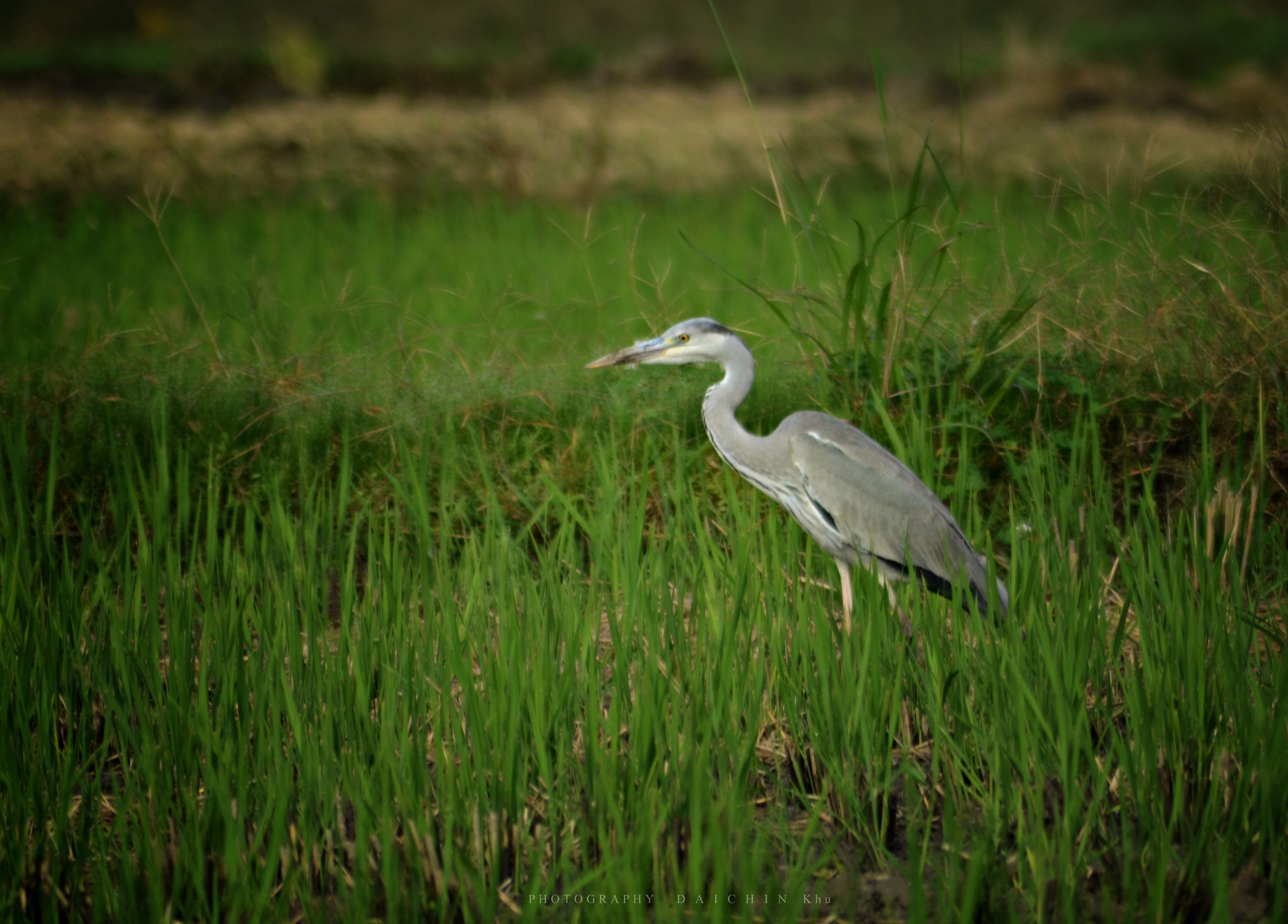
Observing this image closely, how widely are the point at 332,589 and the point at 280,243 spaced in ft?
13.2

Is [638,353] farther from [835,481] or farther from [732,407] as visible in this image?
[835,481]

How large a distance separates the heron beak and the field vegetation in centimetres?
33

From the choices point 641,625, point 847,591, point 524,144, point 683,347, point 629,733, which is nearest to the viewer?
point 629,733

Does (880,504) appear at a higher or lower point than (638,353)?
lower

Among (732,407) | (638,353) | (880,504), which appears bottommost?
(880,504)

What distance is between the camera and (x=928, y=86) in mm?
14039

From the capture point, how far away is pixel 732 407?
3.33 metres

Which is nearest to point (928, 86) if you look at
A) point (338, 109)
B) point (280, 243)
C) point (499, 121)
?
point (499, 121)

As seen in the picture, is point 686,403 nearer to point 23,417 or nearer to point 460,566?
point 460,566

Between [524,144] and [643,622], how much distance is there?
25.4 ft

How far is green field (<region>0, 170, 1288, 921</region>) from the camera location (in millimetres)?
1951

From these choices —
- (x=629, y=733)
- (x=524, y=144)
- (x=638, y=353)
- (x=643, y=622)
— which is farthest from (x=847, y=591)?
(x=524, y=144)

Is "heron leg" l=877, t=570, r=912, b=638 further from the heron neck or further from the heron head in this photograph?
the heron head

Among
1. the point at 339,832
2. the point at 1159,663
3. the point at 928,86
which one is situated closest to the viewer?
the point at 339,832
